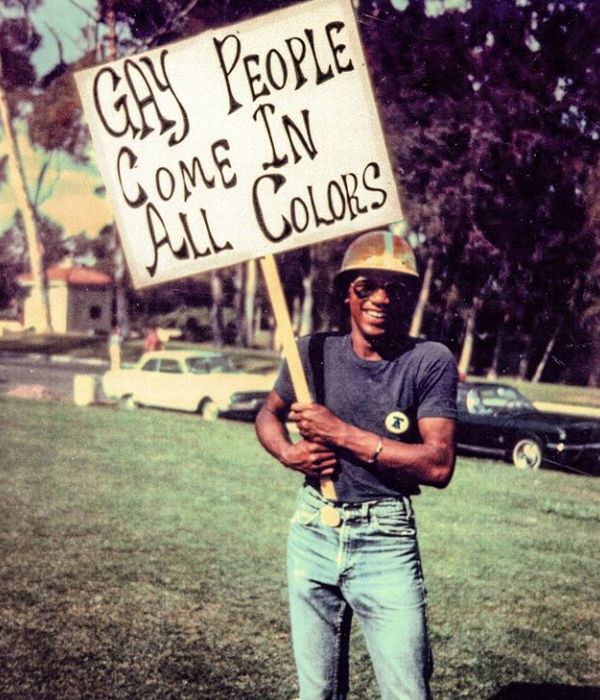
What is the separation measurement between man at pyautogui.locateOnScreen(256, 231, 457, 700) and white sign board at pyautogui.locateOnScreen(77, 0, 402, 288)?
0.37m

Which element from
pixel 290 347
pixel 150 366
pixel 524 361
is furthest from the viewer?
pixel 524 361

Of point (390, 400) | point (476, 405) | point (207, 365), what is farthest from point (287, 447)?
point (207, 365)

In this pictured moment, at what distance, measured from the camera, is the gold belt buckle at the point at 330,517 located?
264 cm

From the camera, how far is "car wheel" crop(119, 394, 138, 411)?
16.4 meters

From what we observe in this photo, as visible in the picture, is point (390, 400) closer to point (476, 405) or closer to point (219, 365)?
point (476, 405)

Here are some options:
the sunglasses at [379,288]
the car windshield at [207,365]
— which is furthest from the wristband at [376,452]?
the car windshield at [207,365]

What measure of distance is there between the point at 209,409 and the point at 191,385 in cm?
60

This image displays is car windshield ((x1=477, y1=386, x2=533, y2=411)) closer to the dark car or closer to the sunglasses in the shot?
the dark car

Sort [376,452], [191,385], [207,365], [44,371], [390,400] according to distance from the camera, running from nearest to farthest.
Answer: [376,452]
[390,400]
[191,385]
[207,365]
[44,371]

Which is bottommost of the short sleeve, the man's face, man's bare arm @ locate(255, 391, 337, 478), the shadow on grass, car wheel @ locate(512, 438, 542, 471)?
car wheel @ locate(512, 438, 542, 471)

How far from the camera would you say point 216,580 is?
17.9 ft

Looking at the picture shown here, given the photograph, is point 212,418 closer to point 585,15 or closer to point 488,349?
point 585,15

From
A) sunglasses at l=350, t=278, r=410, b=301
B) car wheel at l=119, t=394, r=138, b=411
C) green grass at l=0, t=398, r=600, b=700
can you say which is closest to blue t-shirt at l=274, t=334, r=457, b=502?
sunglasses at l=350, t=278, r=410, b=301

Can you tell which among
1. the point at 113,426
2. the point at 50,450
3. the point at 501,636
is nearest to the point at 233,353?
the point at 113,426
